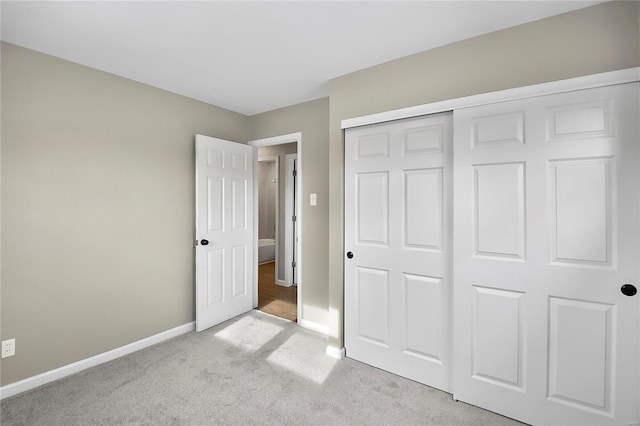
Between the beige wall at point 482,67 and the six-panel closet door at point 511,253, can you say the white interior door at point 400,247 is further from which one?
the beige wall at point 482,67

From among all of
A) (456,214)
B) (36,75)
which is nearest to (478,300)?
(456,214)

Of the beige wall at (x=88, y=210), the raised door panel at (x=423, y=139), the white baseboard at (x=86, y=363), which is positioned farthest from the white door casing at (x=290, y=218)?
the raised door panel at (x=423, y=139)

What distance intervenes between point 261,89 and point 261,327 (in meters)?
2.49

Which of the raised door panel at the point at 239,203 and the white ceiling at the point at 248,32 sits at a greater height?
the white ceiling at the point at 248,32

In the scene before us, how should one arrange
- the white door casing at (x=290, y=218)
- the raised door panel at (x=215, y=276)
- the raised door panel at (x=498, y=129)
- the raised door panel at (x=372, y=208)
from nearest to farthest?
1. the raised door panel at (x=498, y=129)
2. the raised door panel at (x=372, y=208)
3. the raised door panel at (x=215, y=276)
4. the white door casing at (x=290, y=218)

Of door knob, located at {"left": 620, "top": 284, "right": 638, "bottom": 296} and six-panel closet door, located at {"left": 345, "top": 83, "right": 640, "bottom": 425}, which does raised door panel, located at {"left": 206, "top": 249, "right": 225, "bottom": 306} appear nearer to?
six-panel closet door, located at {"left": 345, "top": 83, "right": 640, "bottom": 425}

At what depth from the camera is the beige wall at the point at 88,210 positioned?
2084mm

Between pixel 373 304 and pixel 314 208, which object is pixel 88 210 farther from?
pixel 373 304

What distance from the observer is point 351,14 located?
1.76m

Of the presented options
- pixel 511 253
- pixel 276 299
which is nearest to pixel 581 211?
pixel 511 253

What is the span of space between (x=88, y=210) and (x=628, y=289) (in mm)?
3655

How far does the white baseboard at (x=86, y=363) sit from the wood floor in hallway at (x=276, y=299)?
1001mm

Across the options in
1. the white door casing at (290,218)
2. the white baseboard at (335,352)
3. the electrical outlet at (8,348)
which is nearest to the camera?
the electrical outlet at (8,348)

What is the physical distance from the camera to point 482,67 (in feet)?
Result: 6.42
